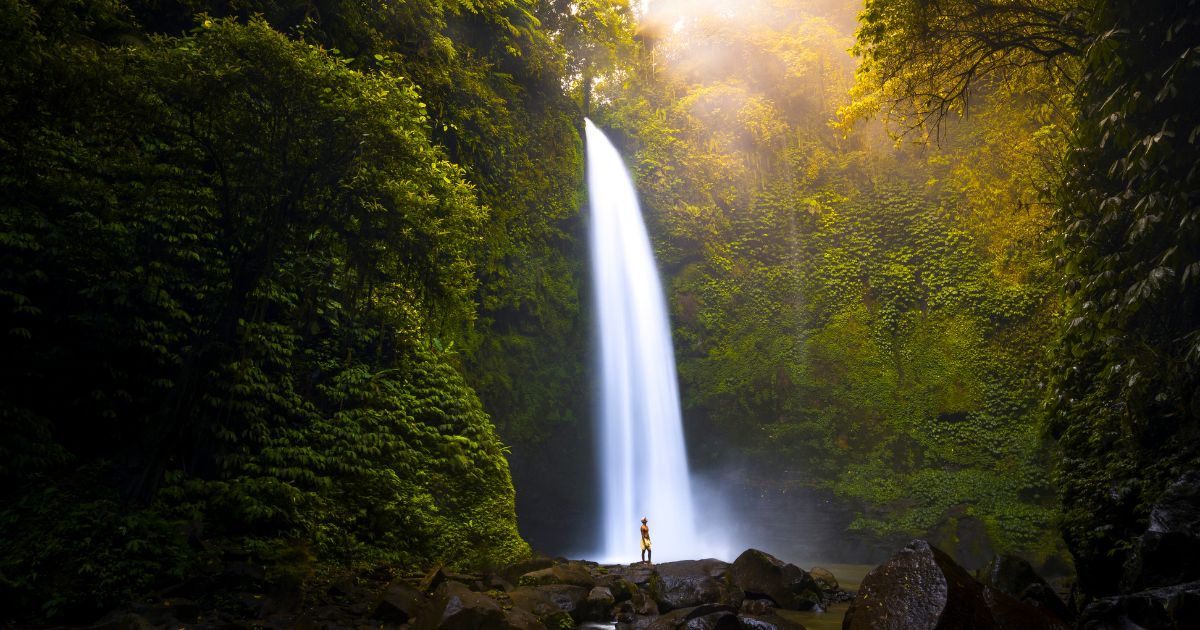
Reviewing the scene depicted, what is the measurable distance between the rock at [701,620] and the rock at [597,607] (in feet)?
3.57

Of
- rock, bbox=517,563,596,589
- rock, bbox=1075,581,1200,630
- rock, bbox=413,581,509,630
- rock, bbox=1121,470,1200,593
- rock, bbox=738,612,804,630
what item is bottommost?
rock, bbox=517,563,596,589

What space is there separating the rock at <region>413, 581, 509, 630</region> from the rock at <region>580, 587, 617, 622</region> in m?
2.28

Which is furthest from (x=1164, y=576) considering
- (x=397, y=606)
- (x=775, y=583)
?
(x=397, y=606)

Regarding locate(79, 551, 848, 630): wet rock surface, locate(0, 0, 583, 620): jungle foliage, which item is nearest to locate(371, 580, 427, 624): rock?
locate(79, 551, 848, 630): wet rock surface

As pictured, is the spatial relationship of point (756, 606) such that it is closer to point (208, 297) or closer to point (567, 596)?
point (567, 596)

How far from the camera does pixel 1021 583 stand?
7.34 meters

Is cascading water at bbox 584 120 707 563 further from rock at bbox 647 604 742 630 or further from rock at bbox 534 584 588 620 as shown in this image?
rock at bbox 647 604 742 630

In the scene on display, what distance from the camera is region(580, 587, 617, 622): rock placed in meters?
7.66

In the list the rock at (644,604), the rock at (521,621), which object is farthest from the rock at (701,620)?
the rock at (521,621)

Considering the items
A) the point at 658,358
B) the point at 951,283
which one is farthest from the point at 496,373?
the point at 951,283

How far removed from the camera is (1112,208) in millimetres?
5363

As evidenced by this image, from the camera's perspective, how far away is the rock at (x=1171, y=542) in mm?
4375

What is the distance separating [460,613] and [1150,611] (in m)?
4.91

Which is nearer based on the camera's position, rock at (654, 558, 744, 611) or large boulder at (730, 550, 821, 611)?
rock at (654, 558, 744, 611)
